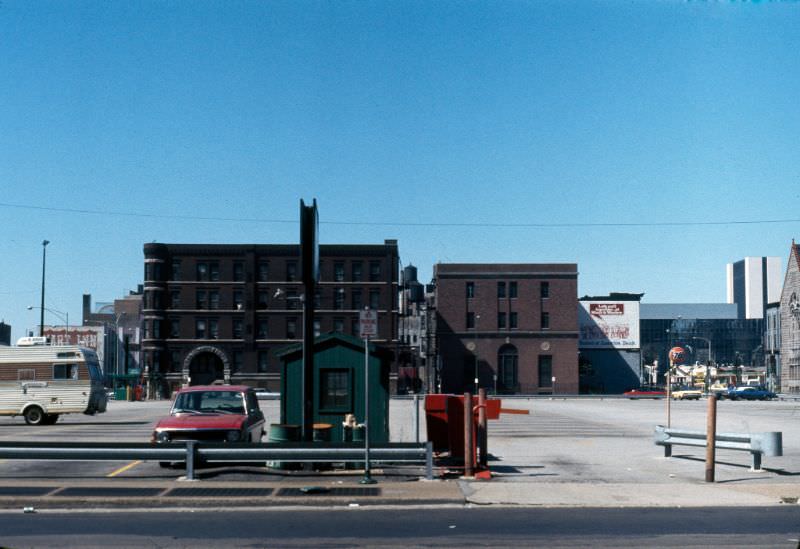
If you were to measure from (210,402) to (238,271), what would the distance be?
272ft

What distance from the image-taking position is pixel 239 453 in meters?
17.4

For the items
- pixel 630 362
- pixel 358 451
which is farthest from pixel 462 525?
pixel 630 362

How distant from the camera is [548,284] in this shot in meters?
111

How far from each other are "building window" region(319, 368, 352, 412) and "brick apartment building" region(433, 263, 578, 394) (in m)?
89.2

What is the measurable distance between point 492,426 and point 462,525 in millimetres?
23864

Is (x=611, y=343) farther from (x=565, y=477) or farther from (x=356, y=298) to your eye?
(x=565, y=477)

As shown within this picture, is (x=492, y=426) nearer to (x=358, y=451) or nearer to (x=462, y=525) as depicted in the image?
(x=358, y=451)

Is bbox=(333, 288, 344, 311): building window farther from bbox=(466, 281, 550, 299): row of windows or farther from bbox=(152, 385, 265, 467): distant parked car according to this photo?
bbox=(152, 385, 265, 467): distant parked car

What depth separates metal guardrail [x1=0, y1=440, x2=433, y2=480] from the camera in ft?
56.8

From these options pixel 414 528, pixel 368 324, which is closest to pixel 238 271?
pixel 368 324

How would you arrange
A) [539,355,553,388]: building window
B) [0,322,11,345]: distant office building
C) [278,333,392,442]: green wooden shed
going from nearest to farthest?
[278,333,392,442]: green wooden shed → [539,355,553,388]: building window → [0,322,11,345]: distant office building

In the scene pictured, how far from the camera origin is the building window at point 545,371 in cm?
11050

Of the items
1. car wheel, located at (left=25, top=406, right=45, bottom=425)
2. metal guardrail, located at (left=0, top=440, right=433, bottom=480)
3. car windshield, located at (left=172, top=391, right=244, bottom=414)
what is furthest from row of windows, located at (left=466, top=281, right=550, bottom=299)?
metal guardrail, located at (left=0, top=440, right=433, bottom=480)

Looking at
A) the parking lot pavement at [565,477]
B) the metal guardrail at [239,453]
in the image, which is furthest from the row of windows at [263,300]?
the metal guardrail at [239,453]
